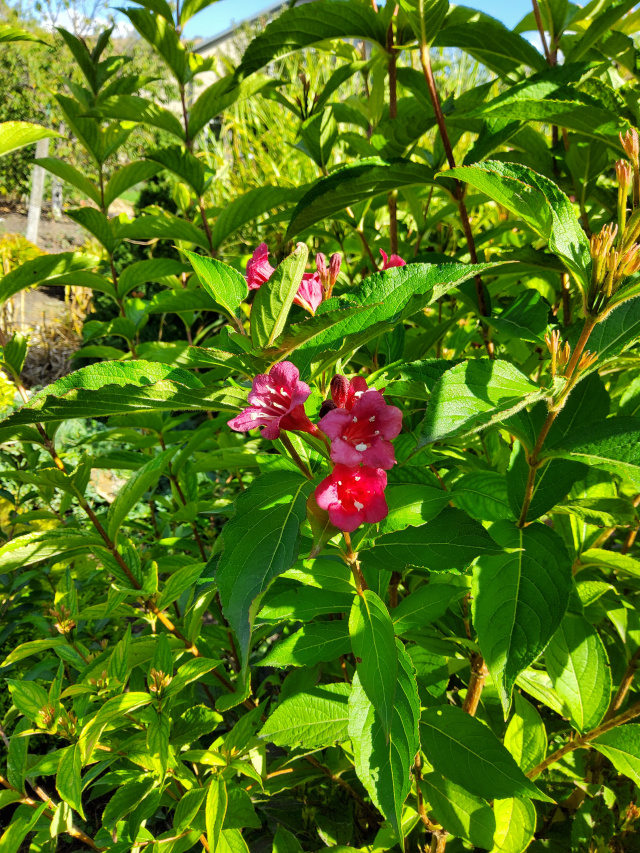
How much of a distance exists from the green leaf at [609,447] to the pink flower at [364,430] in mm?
277

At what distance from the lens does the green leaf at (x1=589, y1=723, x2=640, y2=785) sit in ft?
3.71

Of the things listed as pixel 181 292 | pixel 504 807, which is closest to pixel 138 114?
pixel 181 292

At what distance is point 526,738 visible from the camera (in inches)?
50.4

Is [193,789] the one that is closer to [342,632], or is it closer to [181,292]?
[342,632]

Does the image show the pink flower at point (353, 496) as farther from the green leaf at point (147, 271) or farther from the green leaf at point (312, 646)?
the green leaf at point (147, 271)

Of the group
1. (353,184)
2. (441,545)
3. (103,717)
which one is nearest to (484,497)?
(441,545)

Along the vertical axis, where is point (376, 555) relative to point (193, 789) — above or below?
above

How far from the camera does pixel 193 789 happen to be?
1.30 meters

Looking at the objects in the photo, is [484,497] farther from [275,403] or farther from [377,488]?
[275,403]

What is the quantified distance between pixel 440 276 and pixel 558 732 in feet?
4.76

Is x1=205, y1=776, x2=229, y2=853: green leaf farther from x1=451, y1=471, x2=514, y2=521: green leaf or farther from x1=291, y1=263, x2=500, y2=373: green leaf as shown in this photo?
x1=291, y1=263, x2=500, y2=373: green leaf

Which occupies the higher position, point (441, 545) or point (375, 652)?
point (441, 545)

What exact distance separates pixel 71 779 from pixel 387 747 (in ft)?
2.04

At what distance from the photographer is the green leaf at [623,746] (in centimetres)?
113
